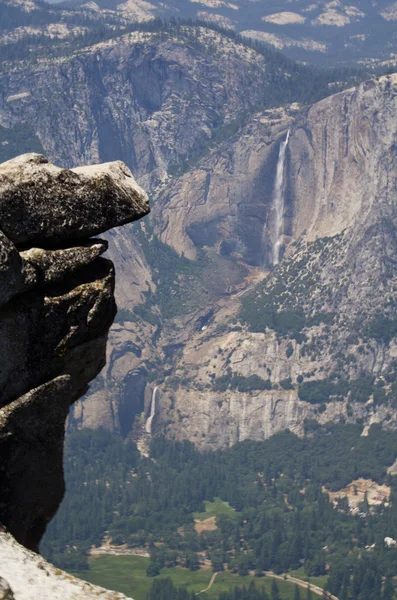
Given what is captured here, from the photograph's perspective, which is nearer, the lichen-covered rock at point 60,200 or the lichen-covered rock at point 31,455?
the lichen-covered rock at point 60,200

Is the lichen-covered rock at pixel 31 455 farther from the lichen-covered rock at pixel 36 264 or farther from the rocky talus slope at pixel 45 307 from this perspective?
the lichen-covered rock at pixel 36 264

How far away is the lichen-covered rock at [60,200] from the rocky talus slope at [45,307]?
0.06 feet

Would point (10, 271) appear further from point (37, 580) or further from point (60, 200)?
point (37, 580)

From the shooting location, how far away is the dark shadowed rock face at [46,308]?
26.8 metres

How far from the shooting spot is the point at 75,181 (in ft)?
90.7

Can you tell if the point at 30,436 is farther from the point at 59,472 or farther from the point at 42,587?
the point at 42,587

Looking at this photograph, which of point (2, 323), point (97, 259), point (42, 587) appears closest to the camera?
point (42, 587)

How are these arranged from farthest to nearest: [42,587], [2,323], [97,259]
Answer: [97,259] → [2,323] → [42,587]

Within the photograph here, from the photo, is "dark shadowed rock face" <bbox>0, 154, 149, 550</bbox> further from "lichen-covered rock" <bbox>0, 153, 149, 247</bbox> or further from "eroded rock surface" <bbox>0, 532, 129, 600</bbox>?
"eroded rock surface" <bbox>0, 532, 129, 600</bbox>

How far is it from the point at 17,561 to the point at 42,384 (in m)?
3.75

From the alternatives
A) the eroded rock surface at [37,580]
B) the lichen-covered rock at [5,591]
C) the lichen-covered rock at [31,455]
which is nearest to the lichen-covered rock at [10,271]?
the lichen-covered rock at [31,455]

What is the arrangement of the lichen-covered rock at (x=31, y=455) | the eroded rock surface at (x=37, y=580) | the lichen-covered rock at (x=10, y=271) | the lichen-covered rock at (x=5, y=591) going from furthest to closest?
the lichen-covered rock at (x=31, y=455)
the lichen-covered rock at (x=10, y=271)
the eroded rock surface at (x=37, y=580)
the lichen-covered rock at (x=5, y=591)

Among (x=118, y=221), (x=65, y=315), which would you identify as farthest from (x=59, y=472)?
(x=118, y=221)

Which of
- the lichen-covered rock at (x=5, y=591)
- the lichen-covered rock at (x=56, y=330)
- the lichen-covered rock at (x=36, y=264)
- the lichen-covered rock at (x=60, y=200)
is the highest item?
the lichen-covered rock at (x=60, y=200)
